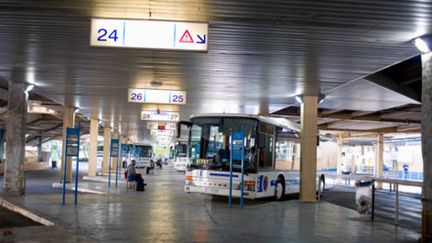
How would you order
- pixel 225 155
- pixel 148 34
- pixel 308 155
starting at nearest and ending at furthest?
1. pixel 148 34
2. pixel 225 155
3. pixel 308 155

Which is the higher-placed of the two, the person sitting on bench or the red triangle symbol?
the red triangle symbol

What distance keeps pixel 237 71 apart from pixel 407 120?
2188 centimetres

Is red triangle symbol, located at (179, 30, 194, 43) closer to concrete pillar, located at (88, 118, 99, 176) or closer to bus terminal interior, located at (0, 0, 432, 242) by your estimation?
bus terminal interior, located at (0, 0, 432, 242)

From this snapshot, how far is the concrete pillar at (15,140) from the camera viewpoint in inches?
653

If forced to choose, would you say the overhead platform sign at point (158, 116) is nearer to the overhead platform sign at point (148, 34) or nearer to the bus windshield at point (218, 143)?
the bus windshield at point (218, 143)

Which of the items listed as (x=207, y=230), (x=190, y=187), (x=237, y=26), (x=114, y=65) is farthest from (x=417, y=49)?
(x=190, y=187)

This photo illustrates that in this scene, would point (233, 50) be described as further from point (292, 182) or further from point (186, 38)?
point (292, 182)

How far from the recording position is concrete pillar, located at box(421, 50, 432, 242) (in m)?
9.22

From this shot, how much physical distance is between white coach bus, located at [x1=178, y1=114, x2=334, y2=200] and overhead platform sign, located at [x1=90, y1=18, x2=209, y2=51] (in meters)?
6.89

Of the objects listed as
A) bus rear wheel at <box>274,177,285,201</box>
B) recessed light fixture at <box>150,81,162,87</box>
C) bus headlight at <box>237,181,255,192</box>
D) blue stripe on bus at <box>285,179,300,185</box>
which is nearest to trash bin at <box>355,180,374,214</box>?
bus headlight at <box>237,181,255,192</box>

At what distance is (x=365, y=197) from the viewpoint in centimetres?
1306

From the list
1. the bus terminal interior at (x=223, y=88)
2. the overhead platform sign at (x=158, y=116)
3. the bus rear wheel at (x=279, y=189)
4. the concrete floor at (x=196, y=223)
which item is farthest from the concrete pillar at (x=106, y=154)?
the concrete floor at (x=196, y=223)

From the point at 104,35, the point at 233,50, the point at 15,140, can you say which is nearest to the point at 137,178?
the point at 15,140

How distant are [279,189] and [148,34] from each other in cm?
1133
